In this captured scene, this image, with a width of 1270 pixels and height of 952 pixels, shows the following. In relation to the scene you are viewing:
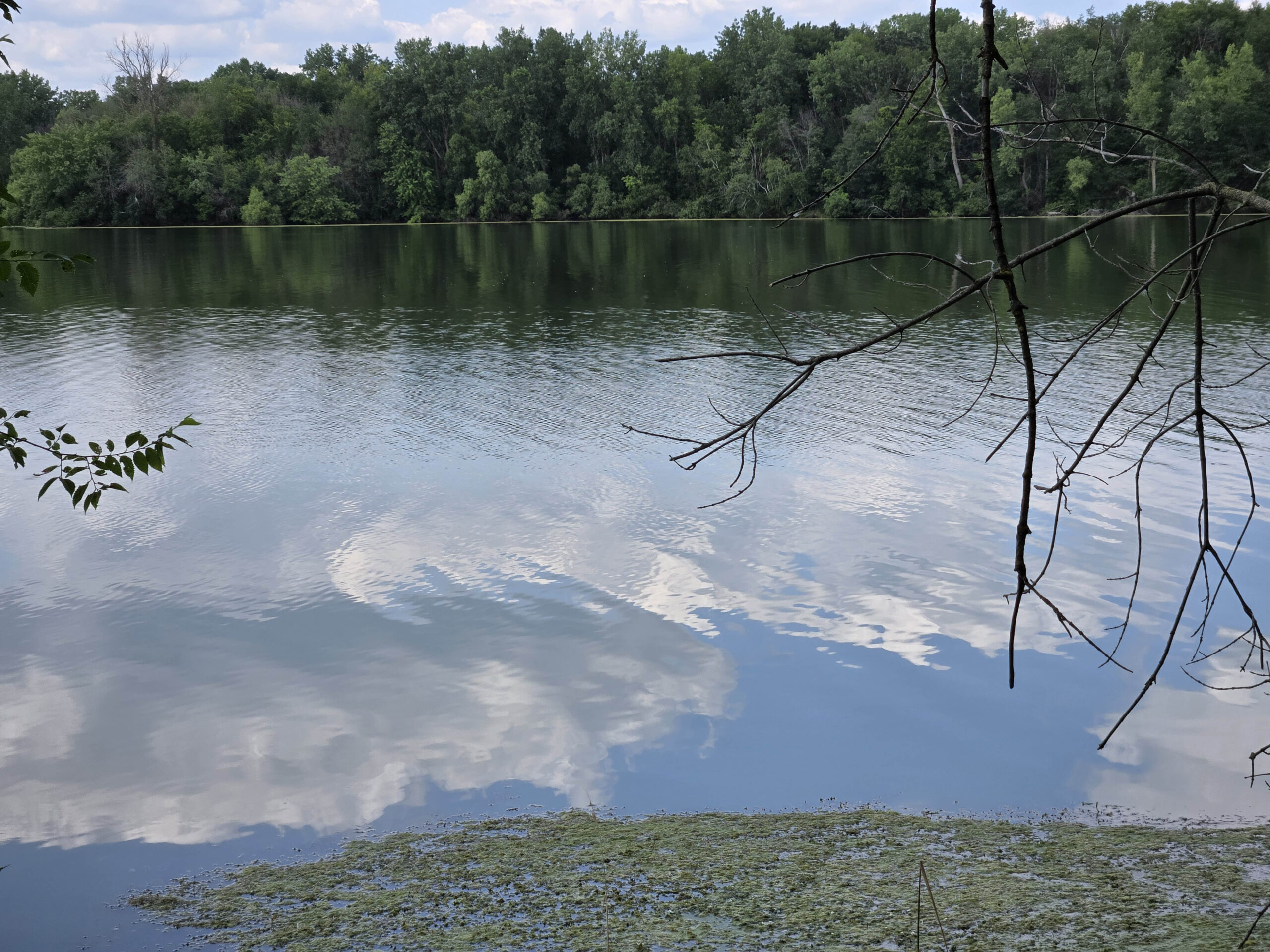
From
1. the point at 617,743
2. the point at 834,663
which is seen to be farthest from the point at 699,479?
the point at 617,743

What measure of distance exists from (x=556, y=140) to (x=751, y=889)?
79.4m

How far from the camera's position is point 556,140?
79188mm

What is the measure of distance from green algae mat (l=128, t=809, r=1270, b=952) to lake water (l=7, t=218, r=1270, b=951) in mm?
500

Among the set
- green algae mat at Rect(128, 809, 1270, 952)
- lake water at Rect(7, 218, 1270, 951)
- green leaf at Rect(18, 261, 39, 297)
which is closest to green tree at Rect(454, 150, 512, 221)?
lake water at Rect(7, 218, 1270, 951)

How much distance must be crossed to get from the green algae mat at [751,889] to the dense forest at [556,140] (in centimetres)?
6200

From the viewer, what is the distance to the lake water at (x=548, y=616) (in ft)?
20.8

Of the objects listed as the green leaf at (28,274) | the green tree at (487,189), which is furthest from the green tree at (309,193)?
the green leaf at (28,274)

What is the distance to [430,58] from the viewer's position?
79125 millimetres

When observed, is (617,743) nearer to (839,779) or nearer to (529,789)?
(529,789)

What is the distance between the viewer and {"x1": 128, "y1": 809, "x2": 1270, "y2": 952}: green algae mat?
4.14 meters

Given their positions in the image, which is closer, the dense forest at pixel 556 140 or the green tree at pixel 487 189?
the dense forest at pixel 556 140

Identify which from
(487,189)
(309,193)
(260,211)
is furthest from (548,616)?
(309,193)

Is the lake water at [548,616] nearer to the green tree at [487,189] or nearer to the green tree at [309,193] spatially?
the green tree at [309,193]

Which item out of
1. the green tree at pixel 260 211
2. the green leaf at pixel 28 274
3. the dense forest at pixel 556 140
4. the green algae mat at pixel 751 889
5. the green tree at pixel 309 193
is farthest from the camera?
the green tree at pixel 309 193
